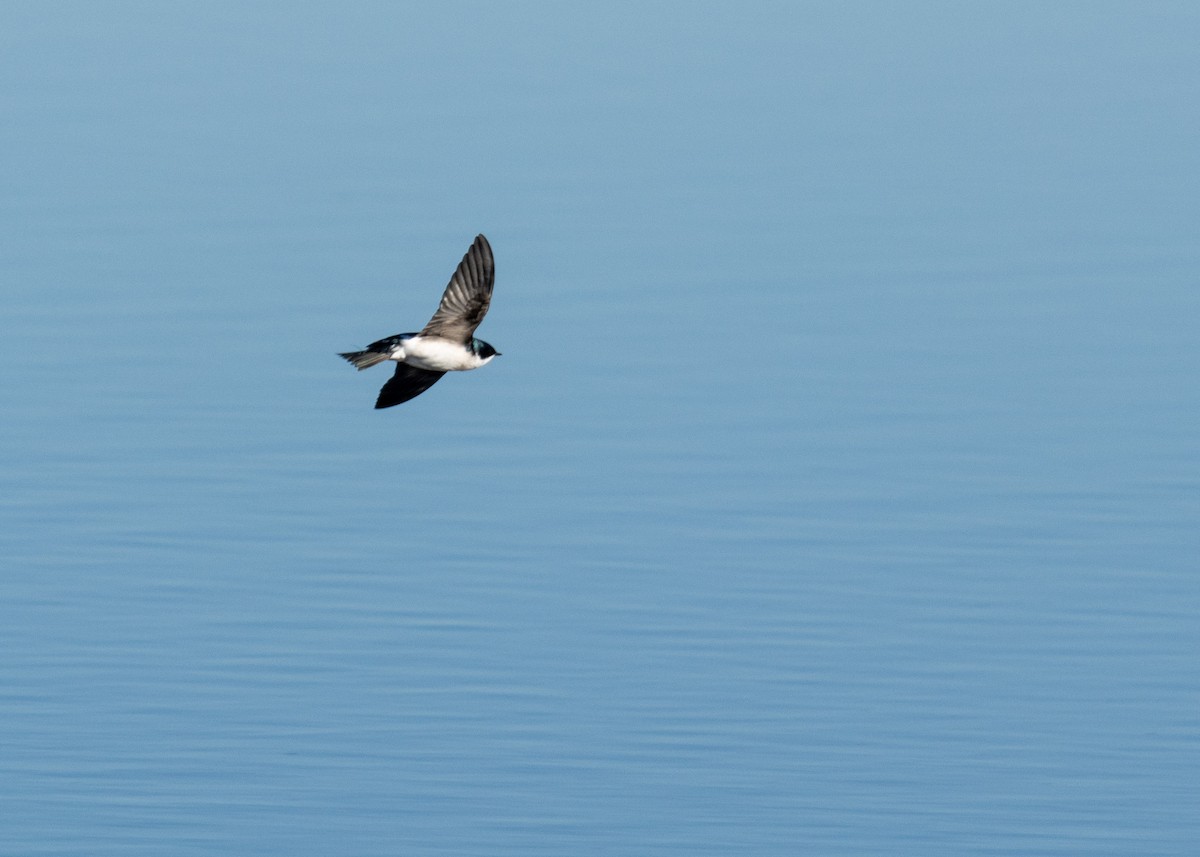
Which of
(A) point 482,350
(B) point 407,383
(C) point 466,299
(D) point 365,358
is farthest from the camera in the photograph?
(B) point 407,383

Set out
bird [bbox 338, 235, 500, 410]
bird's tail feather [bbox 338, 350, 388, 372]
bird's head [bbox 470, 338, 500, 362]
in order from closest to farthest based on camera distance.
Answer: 1. bird's tail feather [bbox 338, 350, 388, 372]
2. bird [bbox 338, 235, 500, 410]
3. bird's head [bbox 470, 338, 500, 362]

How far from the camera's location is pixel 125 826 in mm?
24266

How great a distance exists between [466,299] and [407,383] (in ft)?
2.65

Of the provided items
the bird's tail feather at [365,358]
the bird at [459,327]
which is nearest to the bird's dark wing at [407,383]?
the bird at [459,327]

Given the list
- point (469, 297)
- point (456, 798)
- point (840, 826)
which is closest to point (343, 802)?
point (456, 798)

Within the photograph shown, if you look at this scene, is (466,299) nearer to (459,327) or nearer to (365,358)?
(459,327)

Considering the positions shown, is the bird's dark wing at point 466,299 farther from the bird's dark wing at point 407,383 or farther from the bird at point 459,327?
the bird's dark wing at point 407,383

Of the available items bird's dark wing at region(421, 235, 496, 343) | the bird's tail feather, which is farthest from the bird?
the bird's tail feather

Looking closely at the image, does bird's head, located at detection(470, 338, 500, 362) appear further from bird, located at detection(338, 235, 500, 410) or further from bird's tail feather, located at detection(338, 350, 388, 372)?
bird's tail feather, located at detection(338, 350, 388, 372)

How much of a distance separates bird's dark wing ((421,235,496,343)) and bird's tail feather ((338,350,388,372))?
40cm

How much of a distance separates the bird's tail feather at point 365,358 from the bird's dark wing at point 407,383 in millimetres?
879

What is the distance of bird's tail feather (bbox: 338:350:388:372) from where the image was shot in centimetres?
2014

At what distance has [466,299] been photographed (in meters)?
20.7

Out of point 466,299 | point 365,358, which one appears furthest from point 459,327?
point 365,358
